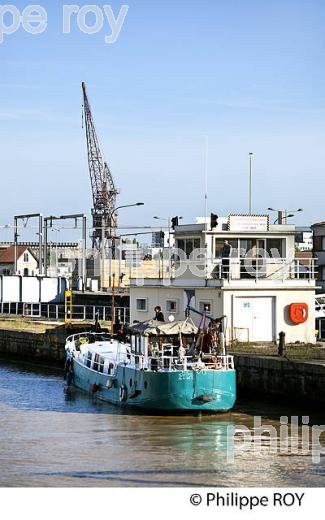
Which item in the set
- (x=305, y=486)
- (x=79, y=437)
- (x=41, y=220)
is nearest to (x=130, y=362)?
(x=79, y=437)

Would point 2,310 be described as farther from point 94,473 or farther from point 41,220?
point 94,473

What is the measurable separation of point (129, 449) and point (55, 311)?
46.7 m

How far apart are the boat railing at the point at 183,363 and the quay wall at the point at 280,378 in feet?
9.53

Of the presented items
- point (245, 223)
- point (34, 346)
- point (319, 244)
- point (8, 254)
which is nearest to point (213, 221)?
point (245, 223)

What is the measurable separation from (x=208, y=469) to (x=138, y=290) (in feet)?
71.2

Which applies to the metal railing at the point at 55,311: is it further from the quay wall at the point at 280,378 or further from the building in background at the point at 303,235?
the quay wall at the point at 280,378

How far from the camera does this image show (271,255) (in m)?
48.2

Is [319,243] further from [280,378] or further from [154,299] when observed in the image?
[280,378]

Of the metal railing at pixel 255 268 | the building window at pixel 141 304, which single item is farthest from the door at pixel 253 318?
the building window at pixel 141 304

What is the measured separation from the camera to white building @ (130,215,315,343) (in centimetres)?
4609

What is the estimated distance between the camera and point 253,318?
1829 inches

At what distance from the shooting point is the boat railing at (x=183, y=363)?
119ft

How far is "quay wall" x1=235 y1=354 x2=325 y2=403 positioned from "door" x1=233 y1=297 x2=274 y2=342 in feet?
13.2

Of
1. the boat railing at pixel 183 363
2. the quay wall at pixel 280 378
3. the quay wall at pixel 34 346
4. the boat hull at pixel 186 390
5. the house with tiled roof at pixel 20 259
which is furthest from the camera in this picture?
the house with tiled roof at pixel 20 259
